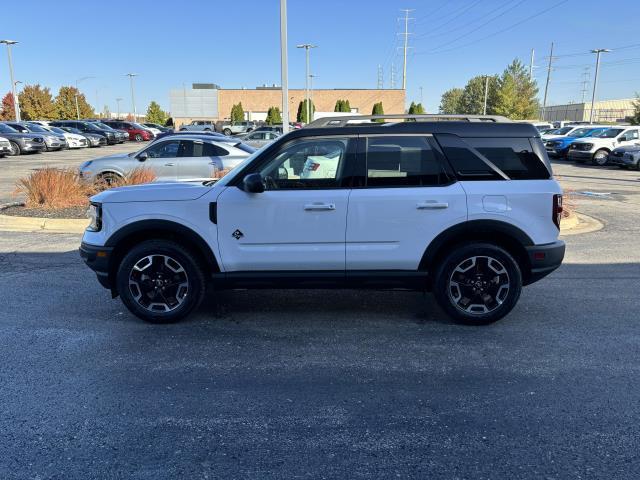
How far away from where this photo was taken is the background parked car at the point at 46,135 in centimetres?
3086

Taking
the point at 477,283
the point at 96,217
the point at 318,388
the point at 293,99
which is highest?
the point at 293,99

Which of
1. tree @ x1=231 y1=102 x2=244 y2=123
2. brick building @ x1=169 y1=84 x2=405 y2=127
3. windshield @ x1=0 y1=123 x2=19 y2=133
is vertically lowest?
windshield @ x1=0 y1=123 x2=19 y2=133

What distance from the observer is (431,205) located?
4.71m

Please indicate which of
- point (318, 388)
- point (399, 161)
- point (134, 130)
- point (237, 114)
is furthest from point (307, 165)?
point (237, 114)

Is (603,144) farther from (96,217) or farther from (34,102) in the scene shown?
(34,102)

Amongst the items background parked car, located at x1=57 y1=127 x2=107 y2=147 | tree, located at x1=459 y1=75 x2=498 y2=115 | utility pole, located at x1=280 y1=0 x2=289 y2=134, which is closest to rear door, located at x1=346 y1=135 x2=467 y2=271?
utility pole, located at x1=280 y1=0 x2=289 y2=134

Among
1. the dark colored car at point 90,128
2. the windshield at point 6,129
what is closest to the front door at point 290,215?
the windshield at point 6,129

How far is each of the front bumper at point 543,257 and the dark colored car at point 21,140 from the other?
2882 cm

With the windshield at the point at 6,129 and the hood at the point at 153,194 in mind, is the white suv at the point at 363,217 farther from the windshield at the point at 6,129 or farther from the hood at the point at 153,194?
the windshield at the point at 6,129

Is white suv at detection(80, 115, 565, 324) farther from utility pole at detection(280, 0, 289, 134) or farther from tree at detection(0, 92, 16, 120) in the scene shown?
tree at detection(0, 92, 16, 120)

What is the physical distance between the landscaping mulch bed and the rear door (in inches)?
278

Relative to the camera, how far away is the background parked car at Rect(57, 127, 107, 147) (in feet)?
122

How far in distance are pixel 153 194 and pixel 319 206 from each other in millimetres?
1543

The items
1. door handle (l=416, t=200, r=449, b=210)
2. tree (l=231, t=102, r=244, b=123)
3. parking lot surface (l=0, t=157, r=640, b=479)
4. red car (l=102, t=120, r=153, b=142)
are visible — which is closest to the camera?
parking lot surface (l=0, t=157, r=640, b=479)
